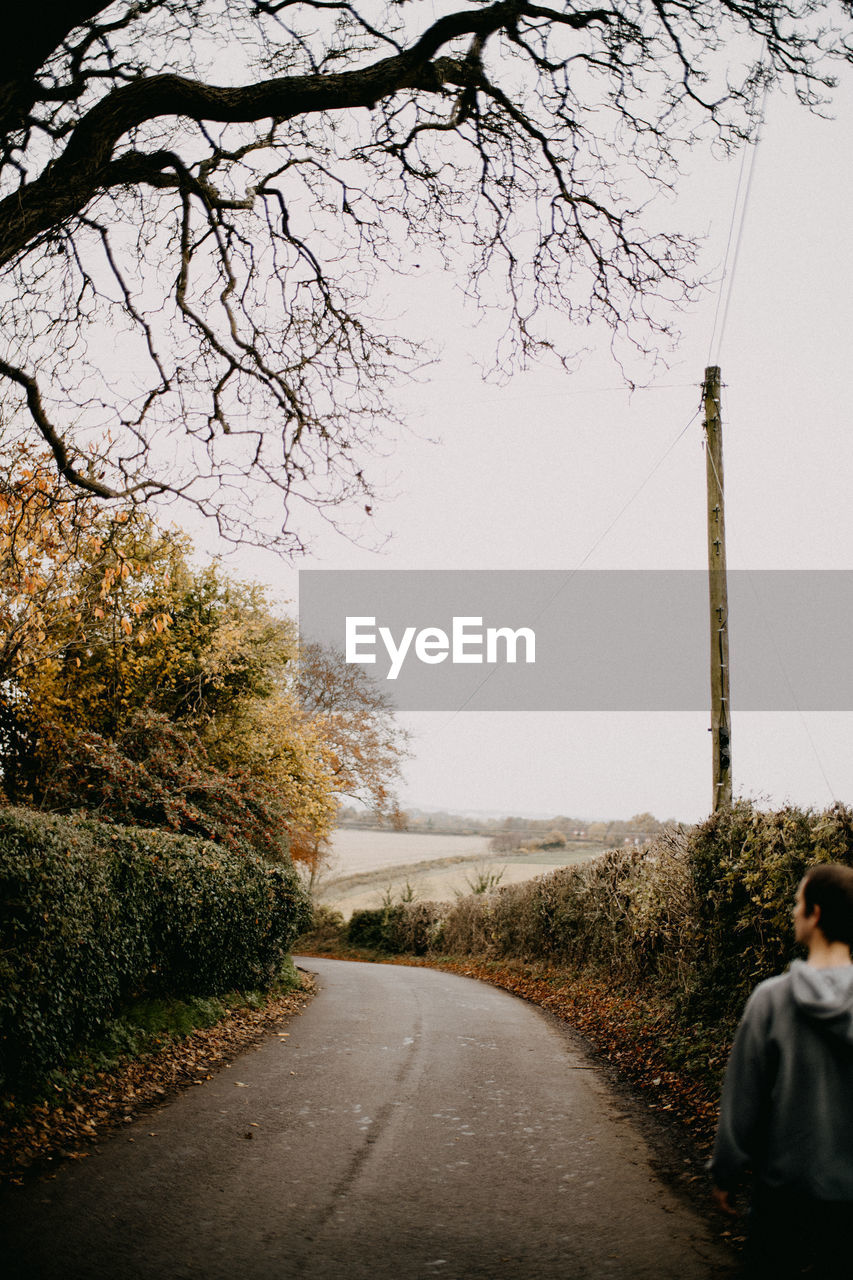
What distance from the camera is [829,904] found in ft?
9.74

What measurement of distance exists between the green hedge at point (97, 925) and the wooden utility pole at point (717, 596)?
24.0 ft

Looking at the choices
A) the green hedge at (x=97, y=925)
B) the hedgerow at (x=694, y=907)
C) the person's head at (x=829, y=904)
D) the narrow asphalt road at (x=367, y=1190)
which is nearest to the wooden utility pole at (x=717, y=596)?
the hedgerow at (x=694, y=907)

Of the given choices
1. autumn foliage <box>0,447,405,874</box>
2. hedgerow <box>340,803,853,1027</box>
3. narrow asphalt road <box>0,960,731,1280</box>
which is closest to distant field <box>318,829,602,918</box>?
hedgerow <box>340,803,853,1027</box>

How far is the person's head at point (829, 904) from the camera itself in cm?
295

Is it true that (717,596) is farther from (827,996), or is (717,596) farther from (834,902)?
(827,996)

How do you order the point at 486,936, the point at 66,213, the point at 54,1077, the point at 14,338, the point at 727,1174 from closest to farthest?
the point at 727,1174 < the point at 66,213 < the point at 54,1077 < the point at 14,338 < the point at 486,936

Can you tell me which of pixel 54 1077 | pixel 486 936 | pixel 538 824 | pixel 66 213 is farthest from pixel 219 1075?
pixel 538 824

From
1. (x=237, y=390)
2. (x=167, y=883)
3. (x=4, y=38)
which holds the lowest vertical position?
(x=167, y=883)

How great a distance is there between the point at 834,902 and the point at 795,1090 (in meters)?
0.64

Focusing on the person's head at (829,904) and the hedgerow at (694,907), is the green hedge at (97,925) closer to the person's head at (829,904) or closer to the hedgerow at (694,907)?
the person's head at (829,904)

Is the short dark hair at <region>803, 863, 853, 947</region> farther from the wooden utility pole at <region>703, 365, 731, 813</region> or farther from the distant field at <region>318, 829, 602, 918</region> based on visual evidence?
the distant field at <region>318, 829, 602, 918</region>

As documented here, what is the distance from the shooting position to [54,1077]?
6.66m

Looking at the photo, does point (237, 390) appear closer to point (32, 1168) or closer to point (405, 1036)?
point (32, 1168)

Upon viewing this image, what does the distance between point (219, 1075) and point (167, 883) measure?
2.26 meters
